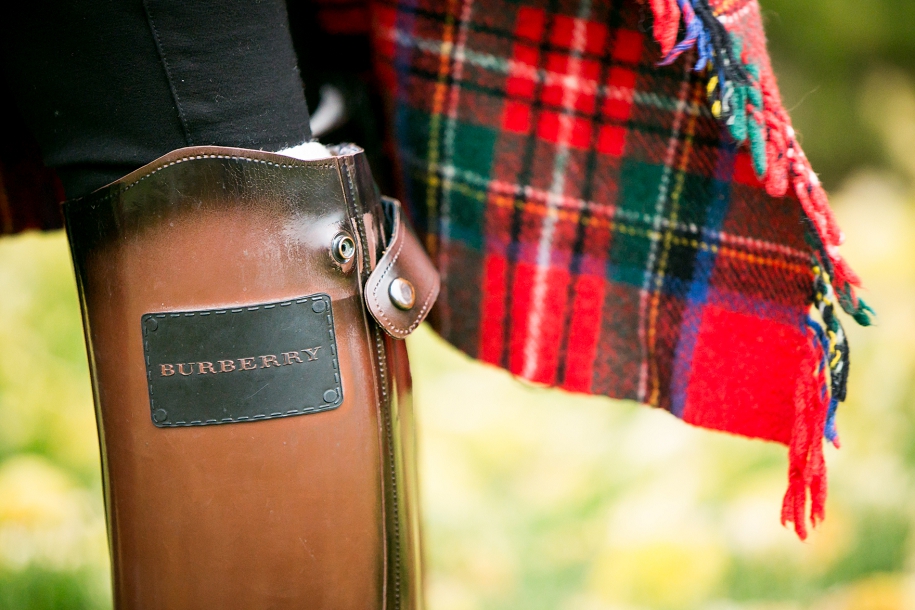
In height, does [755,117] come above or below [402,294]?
above

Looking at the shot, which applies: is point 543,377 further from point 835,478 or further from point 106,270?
point 835,478

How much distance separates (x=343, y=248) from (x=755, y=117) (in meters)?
0.32

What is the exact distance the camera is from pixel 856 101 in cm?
180

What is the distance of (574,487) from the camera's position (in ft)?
4.02

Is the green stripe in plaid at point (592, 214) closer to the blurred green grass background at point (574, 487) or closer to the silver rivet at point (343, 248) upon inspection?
the silver rivet at point (343, 248)

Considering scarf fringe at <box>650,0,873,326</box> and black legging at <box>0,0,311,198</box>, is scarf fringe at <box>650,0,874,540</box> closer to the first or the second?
scarf fringe at <box>650,0,873,326</box>

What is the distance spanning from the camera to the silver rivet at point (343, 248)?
20.4 inches

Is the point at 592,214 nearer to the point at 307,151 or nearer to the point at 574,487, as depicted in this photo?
the point at 307,151

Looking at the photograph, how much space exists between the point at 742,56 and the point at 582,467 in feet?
2.82

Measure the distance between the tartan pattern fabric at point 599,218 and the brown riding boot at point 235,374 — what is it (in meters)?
0.23

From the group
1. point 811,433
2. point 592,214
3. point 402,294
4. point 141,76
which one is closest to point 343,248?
point 402,294

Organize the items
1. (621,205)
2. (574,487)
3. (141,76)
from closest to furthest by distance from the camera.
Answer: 1. (141,76)
2. (621,205)
3. (574,487)

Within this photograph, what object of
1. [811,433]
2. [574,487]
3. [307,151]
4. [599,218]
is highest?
[307,151]

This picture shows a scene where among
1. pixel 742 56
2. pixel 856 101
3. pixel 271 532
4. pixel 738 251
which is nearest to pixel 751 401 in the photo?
pixel 738 251
